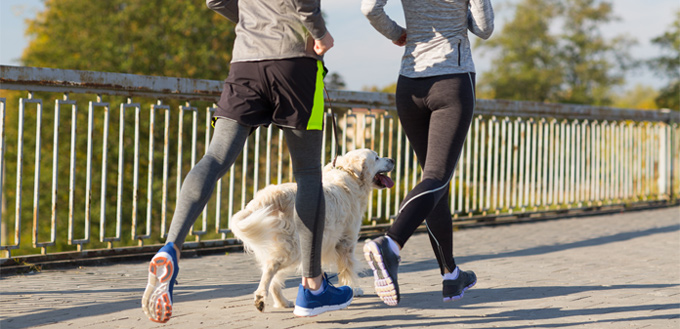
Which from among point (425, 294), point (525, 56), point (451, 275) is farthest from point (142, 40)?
point (525, 56)

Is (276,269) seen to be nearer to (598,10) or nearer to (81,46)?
(81,46)

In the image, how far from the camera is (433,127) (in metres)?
3.60

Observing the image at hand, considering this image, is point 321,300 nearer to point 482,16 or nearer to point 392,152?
point 482,16

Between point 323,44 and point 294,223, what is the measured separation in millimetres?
1082

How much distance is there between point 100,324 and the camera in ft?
11.0

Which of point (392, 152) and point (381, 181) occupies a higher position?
point (392, 152)

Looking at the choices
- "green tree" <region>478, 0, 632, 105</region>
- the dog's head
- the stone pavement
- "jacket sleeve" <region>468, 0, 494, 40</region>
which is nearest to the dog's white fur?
the dog's head

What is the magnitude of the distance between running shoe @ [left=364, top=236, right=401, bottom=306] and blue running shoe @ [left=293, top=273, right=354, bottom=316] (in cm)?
26

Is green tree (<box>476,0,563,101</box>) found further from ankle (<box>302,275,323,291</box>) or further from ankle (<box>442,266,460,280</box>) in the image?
ankle (<box>302,275,323,291</box>)

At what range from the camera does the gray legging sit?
293 centimetres

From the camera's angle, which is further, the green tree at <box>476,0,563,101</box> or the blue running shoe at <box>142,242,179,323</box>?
the green tree at <box>476,0,563,101</box>

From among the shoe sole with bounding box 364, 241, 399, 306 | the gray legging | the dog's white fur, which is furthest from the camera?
the dog's white fur

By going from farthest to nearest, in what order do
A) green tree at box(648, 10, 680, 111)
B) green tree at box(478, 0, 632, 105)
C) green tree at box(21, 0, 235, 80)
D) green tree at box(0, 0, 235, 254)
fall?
green tree at box(478, 0, 632, 105), green tree at box(648, 10, 680, 111), green tree at box(21, 0, 235, 80), green tree at box(0, 0, 235, 254)

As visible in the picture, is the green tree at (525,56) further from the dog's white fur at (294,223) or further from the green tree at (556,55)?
the dog's white fur at (294,223)
